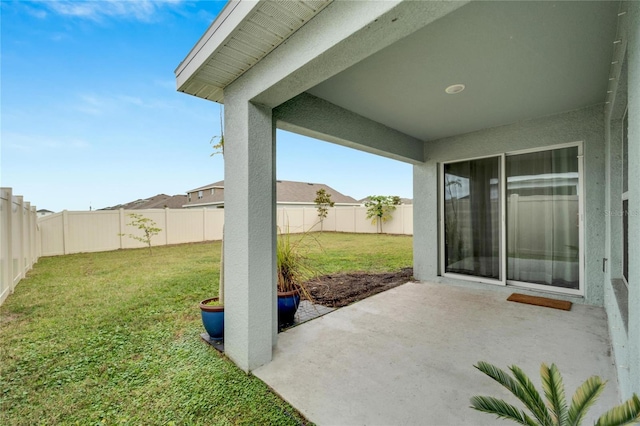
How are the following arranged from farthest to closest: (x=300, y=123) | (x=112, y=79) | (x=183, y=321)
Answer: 1. (x=112, y=79)
2. (x=183, y=321)
3. (x=300, y=123)

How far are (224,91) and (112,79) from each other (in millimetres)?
7642

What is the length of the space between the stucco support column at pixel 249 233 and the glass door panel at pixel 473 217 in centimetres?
424

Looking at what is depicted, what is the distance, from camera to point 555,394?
1.12 metres

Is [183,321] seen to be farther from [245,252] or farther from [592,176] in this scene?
[592,176]

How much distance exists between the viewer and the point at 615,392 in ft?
7.04

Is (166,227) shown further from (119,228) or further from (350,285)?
(350,285)

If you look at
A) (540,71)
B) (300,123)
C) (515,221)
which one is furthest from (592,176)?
(300,123)

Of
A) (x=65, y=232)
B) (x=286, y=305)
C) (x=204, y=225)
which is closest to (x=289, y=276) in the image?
(x=286, y=305)

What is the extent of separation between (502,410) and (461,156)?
499 cm

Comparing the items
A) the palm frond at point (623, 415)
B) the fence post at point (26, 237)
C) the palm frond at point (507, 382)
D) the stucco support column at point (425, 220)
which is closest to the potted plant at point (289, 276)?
the palm frond at point (507, 382)

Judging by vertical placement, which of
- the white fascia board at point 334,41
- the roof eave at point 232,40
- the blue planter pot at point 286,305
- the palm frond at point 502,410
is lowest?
the blue planter pot at point 286,305

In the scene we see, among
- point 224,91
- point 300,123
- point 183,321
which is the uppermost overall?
point 224,91

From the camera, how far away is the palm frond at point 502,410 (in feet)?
3.59

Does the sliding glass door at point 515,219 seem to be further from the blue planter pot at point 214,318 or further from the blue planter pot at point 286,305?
the blue planter pot at point 214,318
